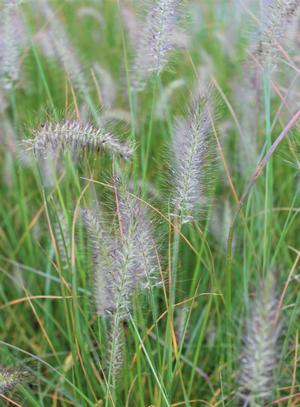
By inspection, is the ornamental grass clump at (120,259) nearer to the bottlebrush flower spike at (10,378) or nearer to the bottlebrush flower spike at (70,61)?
the bottlebrush flower spike at (10,378)

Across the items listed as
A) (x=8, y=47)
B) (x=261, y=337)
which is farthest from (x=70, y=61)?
(x=261, y=337)

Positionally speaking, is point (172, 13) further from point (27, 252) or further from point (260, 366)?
point (27, 252)

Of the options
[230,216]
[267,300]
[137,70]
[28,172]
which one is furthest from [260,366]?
[28,172]

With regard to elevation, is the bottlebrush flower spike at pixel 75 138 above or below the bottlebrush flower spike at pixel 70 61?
below

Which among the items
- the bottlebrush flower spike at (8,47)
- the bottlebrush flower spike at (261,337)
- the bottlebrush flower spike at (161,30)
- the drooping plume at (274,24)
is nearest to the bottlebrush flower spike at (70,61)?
the bottlebrush flower spike at (8,47)

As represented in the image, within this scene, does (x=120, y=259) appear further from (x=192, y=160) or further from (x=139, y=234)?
(x=192, y=160)

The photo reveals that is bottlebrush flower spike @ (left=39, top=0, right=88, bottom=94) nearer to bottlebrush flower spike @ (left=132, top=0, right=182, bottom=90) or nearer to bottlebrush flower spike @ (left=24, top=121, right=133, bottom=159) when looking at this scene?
bottlebrush flower spike @ (left=132, top=0, right=182, bottom=90)
